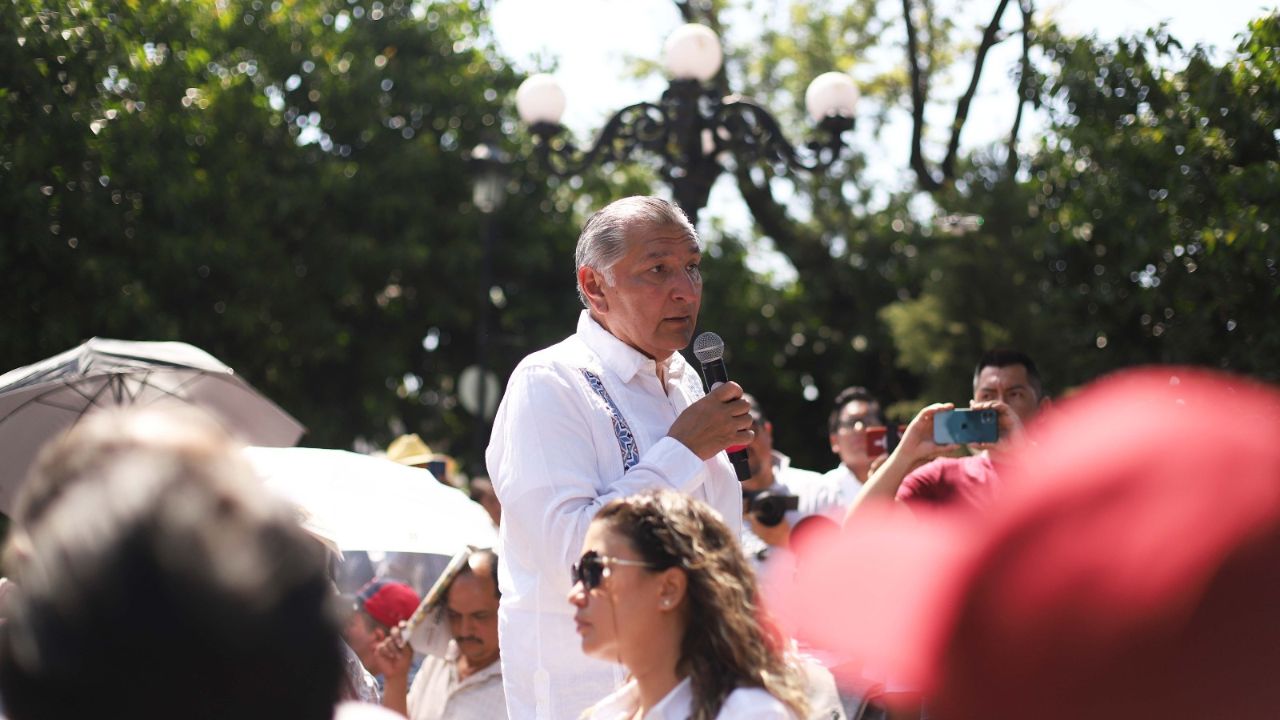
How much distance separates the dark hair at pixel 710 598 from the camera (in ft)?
9.08

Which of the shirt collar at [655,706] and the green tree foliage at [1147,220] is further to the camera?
the green tree foliage at [1147,220]

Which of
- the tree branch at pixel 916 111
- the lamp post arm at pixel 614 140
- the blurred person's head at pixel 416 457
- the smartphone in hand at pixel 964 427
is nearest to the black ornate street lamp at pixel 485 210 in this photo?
the lamp post arm at pixel 614 140

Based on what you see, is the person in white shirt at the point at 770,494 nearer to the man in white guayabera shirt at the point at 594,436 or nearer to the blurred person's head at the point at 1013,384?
the blurred person's head at the point at 1013,384

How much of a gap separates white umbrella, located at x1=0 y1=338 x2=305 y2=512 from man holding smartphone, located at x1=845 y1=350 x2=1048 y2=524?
11.7ft

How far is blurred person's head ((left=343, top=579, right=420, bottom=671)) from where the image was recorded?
5.77 meters

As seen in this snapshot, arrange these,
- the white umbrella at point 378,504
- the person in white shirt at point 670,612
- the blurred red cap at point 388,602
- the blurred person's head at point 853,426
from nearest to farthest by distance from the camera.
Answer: the person in white shirt at point 670,612, the white umbrella at point 378,504, the blurred red cap at point 388,602, the blurred person's head at point 853,426

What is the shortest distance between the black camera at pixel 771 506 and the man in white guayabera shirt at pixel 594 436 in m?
2.84

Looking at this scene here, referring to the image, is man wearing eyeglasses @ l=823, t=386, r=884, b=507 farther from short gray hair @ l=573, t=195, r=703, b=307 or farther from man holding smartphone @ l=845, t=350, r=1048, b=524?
short gray hair @ l=573, t=195, r=703, b=307

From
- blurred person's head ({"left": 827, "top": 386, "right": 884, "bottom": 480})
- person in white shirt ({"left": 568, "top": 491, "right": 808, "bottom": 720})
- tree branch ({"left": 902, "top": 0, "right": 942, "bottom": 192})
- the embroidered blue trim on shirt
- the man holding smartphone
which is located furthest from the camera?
tree branch ({"left": 902, "top": 0, "right": 942, "bottom": 192})

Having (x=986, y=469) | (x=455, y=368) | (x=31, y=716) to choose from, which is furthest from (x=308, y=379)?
(x=31, y=716)

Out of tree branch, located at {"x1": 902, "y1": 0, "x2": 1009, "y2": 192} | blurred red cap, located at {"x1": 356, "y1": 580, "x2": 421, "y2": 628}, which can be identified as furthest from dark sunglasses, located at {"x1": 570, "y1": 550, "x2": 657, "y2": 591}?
tree branch, located at {"x1": 902, "y1": 0, "x2": 1009, "y2": 192}

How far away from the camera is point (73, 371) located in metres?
6.84

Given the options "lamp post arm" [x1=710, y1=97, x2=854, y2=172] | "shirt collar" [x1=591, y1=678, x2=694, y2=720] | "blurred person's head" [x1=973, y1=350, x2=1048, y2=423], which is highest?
"lamp post arm" [x1=710, y1=97, x2=854, y2=172]

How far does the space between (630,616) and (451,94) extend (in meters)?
19.3
